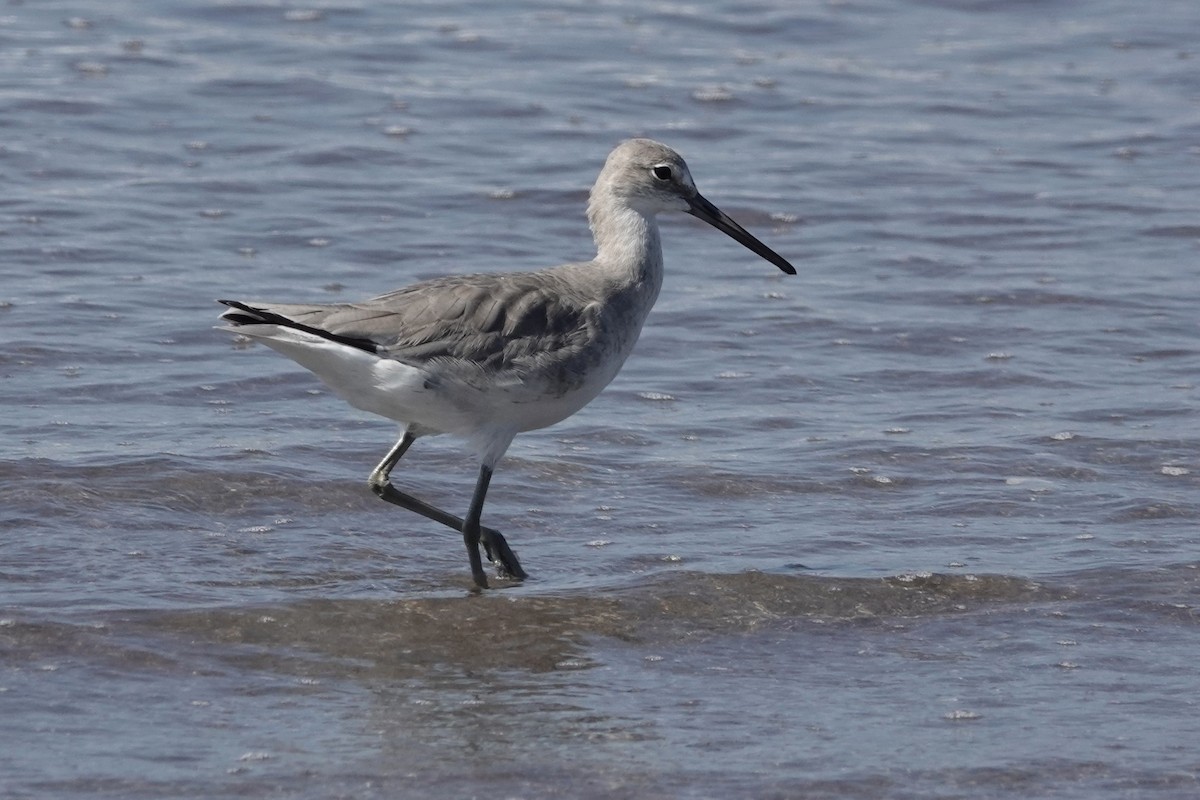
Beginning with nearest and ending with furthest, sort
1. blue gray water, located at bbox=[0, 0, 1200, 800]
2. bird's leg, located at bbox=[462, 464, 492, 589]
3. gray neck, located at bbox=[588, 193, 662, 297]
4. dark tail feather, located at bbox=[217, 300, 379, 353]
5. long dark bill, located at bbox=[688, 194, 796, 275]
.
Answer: blue gray water, located at bbox=[0, 0, 1200, 800] → dark tail feather, located at bbox=[217, 300, 379, 353] → bird's leg, located at bbox=[462, 464, 492, 589] → gray neck, located at bbox=[588, 193, 662, 297] → long dark bill, located at bbox=[688, 194, 796, 275]

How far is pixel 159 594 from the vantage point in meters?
6.79

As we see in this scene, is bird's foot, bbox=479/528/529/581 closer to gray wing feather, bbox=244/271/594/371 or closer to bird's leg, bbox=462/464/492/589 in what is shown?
bird's leg, bbox=462/464/492/589

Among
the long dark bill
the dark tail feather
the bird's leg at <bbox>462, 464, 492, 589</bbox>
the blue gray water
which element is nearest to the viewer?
the blue gray water

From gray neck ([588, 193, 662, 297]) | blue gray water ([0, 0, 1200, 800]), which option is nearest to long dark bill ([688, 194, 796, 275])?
gray neck ([588, 193, 662, 297])

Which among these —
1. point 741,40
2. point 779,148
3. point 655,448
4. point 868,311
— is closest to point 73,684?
point 655,448

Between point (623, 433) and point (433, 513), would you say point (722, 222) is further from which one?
point (433, 513)

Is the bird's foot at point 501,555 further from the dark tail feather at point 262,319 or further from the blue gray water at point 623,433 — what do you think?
the dark tail feather at point 262,319

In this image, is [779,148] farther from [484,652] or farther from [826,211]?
[484,652]

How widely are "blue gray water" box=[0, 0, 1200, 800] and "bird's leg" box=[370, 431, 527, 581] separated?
0.18m

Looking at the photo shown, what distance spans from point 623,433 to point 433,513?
69.8 inches

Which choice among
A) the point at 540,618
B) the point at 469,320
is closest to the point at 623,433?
the point at 469,320

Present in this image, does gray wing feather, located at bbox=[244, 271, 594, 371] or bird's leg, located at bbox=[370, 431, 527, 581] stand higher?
gray wing feather, located at bbox=[244, 271, 594, 371]

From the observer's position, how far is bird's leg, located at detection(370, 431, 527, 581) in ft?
24.1

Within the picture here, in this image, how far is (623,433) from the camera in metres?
9.12
